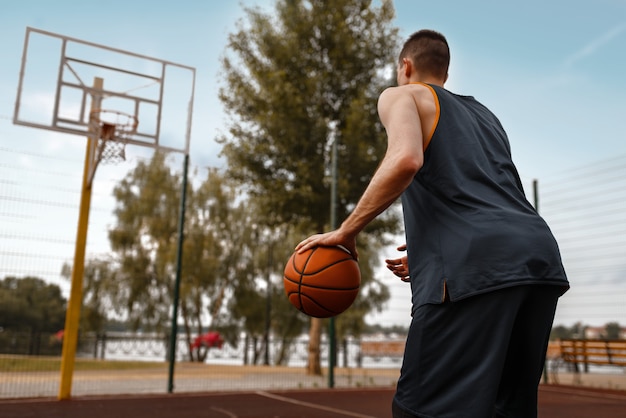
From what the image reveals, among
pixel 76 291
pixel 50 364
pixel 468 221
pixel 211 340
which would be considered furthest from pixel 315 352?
pixel 468 221

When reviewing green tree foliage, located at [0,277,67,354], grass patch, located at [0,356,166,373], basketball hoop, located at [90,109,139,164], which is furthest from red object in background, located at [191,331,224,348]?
basketball hoop, located at [90,109,139,164]

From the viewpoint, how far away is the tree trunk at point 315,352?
12.0 m

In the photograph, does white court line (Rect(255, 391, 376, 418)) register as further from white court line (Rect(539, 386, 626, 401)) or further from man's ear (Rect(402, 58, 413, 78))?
man's ear (Rect(402, 58, 413, 78))

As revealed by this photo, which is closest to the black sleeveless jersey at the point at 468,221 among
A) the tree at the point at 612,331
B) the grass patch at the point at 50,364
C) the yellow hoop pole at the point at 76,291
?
the yellow hoop pole at the point at 76,291

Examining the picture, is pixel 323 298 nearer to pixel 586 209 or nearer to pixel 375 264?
pixel 586 209

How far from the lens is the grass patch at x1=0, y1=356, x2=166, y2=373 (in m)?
8.93

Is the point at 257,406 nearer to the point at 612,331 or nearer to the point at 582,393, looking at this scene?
the point at 582,393

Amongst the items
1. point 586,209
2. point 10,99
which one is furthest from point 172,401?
point 586,209

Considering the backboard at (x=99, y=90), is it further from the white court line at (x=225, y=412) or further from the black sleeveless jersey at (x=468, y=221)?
the black sleeveless jersey at (x=468, y=221)

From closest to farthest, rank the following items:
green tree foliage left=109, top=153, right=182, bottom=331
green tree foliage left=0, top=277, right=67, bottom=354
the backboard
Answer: the backboard
green tree foliage left=0, top=277, right=67, bottom=354
green tree foliage left=109, top=153, right=182, bottom=331

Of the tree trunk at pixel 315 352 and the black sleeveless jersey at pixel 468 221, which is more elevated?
the black sleeveless jersey at pixel 468 221

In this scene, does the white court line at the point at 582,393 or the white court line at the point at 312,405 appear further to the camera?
the white court line at the point at 582,393

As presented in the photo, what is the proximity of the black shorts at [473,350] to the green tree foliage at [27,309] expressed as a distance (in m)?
7.17

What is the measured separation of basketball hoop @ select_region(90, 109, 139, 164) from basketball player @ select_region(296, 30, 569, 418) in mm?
6569
